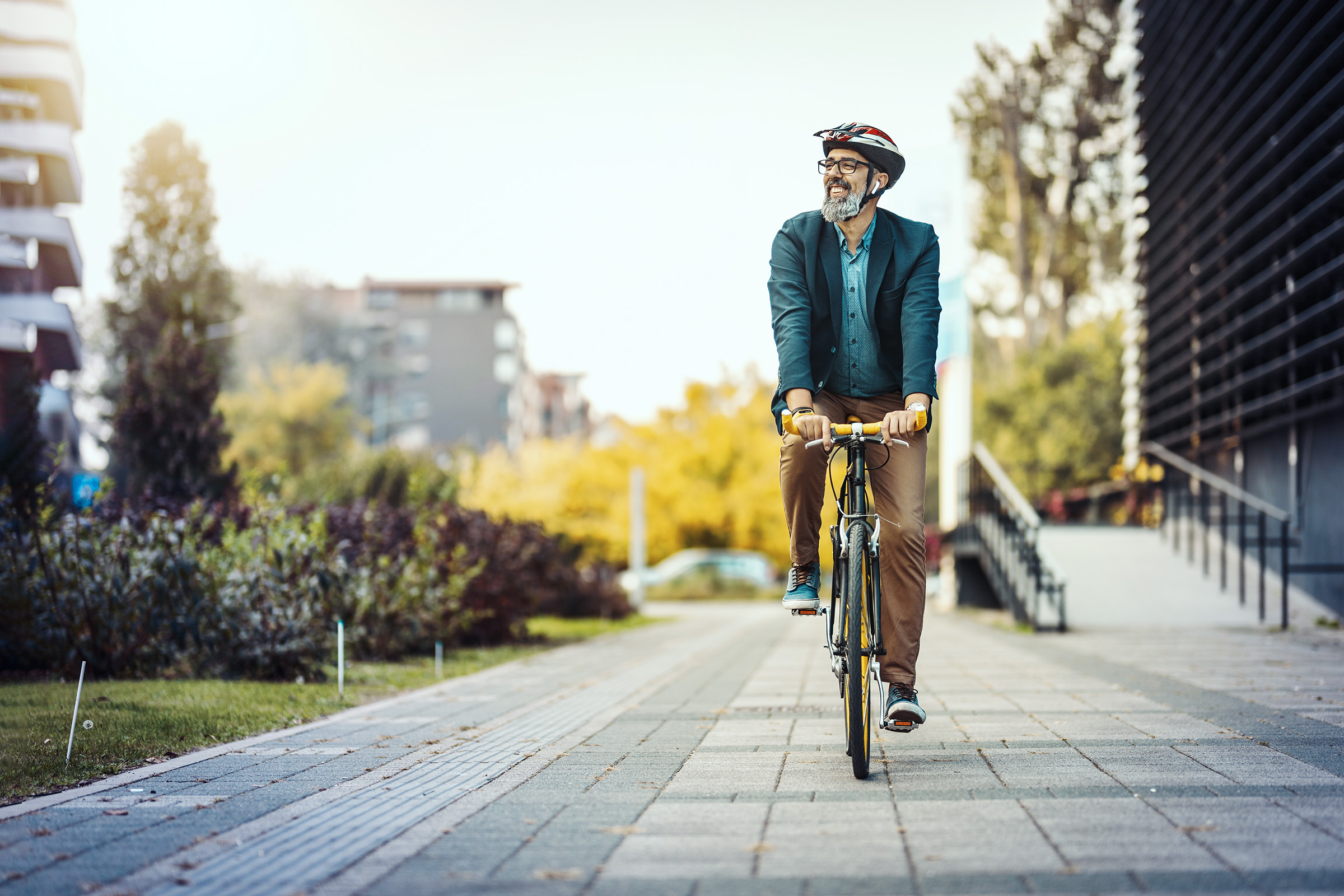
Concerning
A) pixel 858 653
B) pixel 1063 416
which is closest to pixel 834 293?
pixel 858 653

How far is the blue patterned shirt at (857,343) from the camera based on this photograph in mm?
4902

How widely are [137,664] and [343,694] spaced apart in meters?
1.77

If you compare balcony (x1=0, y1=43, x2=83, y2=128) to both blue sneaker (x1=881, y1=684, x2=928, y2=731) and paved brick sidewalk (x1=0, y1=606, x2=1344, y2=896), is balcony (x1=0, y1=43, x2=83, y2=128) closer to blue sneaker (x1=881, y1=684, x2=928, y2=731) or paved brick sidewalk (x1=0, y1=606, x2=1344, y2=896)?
paved brick sidewalk (x1=0, y1=606, x2=1344, y2=896)

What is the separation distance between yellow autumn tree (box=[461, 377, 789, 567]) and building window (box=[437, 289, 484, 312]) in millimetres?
43790

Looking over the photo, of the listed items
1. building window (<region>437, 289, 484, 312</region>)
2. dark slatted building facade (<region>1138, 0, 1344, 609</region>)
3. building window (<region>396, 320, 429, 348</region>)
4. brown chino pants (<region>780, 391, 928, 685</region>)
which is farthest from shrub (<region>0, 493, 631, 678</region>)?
building window (<region>437, 289, 484, 312</region>)

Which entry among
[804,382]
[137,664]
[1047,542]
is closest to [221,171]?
[1047,542]

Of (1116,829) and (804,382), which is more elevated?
(804,382)

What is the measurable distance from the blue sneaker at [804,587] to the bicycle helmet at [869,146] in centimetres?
141

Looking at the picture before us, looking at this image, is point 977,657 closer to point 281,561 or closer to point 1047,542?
point 281,561

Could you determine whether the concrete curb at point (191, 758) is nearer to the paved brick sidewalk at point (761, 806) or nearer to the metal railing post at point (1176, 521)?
the paved brick sidewalk at point (761, 806)

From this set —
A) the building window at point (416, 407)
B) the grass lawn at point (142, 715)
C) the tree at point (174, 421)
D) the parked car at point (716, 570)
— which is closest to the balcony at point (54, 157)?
the tree at point (174, 421)

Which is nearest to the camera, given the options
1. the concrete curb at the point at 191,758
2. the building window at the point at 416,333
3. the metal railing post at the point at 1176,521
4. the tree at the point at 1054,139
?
the concrete curb at the point at 191,758

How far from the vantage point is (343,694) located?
24.8 ft

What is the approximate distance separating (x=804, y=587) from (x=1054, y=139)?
31432 mm
